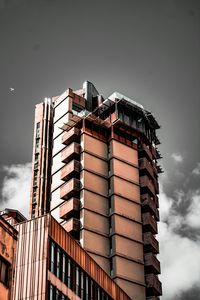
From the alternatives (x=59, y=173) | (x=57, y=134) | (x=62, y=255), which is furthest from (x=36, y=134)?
(x=62, y=255)

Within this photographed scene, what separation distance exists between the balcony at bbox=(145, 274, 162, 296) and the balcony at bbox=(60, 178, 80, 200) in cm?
1595

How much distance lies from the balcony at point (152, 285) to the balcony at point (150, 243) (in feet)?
14.7

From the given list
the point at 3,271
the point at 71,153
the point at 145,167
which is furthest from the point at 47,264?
the point at 145,167

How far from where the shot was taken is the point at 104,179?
95.2 meters

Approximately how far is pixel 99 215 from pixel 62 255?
40965 millimetres

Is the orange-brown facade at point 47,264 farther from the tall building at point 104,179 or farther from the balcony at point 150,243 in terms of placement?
the balcony at point 150,243

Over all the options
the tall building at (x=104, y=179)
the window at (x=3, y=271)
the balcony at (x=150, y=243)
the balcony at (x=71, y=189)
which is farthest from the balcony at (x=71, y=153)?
the window at (x=3, y=271)

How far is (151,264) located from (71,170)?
18.4 meters

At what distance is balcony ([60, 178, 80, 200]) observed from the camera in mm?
91875

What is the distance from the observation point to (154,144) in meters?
112

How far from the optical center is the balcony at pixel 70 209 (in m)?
89.9

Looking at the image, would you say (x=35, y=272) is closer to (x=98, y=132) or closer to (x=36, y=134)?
(x=98, y=132)

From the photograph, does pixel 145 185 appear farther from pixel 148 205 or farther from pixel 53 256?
pixel 53 256

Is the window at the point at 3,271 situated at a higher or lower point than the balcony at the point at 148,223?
lower
